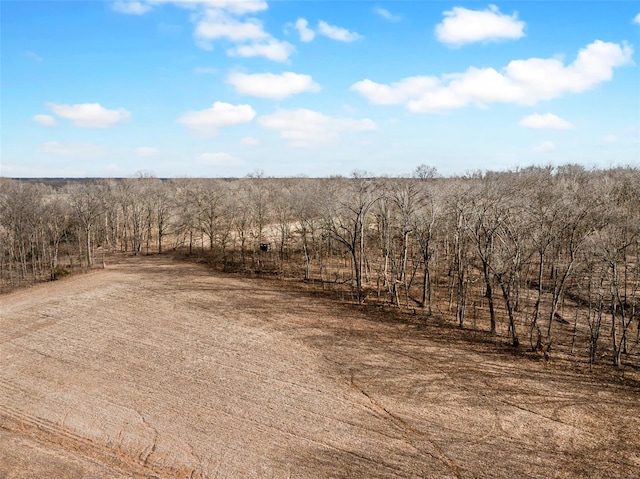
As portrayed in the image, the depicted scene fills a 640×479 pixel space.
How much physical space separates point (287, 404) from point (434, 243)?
21.6 metres

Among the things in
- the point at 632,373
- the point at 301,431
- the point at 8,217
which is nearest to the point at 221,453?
the point at 301,431

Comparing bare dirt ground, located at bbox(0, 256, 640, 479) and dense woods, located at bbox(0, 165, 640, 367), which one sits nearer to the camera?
bare dirt ground, located at bbox(0, 256, 640, 479)

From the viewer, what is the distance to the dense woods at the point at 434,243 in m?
25.8

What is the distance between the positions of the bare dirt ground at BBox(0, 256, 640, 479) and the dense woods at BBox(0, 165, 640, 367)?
543cm

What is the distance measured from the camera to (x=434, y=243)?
118ft

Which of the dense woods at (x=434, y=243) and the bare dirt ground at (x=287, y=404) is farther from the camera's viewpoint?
the dense woods at (x=434, y=243)

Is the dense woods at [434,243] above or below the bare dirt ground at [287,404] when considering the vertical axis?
above

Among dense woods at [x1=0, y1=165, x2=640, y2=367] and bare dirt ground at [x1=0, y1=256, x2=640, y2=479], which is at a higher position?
dense woods at [x1=0, y1=165, x2=640, y2=367]

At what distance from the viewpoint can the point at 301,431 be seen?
1675cm

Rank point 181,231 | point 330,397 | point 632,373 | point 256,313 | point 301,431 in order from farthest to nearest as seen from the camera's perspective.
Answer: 1. point 181,231
2. point 256,313
3. point 632,373
4. point 330,397
5. point 301,431

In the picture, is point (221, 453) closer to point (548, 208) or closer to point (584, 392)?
point (584, 392)

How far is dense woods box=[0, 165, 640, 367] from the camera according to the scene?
84.7ft

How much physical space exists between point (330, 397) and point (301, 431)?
299 centimetres

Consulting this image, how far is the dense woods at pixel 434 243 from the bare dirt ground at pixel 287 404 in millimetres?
5435
